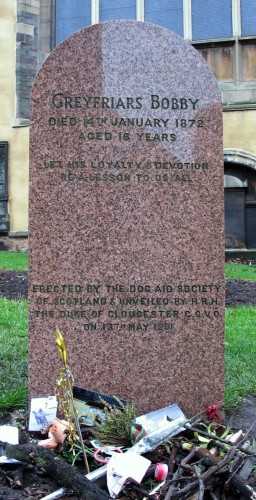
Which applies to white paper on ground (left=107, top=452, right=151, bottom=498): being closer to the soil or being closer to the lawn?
the soil

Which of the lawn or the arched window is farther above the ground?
the arched window

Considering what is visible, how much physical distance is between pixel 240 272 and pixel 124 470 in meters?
9.16

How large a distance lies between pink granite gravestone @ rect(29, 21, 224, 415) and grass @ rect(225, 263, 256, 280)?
700 centimetres

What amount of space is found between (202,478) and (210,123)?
204 cm

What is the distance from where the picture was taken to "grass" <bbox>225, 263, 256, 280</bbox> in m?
10.6

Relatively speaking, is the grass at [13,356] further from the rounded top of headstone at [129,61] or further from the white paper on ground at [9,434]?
the rounded top of headstone at [129,61]

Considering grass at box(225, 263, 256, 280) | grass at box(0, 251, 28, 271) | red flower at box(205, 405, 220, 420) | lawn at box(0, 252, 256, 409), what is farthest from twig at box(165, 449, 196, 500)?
grass at box(0, 251, 28, 271)

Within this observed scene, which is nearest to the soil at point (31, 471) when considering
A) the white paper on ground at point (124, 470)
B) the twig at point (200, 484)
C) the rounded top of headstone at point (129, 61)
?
the white paper on ground at point (124, 470)

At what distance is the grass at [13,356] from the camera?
363 cm

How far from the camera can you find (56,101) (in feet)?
11.3

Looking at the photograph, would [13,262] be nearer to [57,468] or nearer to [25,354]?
[25,354]

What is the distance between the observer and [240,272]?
1139 cm

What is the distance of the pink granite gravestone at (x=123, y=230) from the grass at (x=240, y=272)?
23.0ft

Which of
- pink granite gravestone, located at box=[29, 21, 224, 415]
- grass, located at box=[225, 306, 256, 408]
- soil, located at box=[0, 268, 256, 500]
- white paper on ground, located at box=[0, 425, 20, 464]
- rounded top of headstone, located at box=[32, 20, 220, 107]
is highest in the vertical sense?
rounded top of headstone, located at box=[32, 20, 220, 107]
